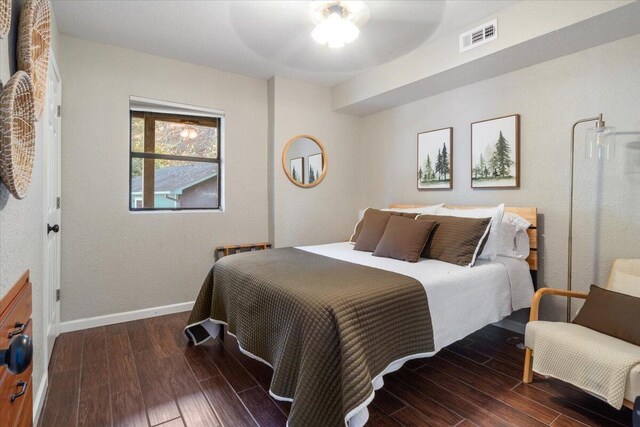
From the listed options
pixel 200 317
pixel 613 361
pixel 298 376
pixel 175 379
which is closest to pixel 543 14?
pixel 613 361

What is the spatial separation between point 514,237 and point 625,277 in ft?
2.39

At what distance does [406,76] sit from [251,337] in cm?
270

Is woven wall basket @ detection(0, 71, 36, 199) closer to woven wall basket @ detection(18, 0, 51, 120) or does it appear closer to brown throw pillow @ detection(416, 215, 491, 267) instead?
woven wall basket @ detection(18, 0, 51, 120)

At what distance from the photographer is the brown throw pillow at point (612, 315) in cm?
174

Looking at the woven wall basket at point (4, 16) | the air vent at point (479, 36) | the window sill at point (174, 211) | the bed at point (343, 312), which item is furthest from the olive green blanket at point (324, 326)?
the air vent at point (479, 36)

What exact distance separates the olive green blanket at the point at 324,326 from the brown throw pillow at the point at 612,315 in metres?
0.96

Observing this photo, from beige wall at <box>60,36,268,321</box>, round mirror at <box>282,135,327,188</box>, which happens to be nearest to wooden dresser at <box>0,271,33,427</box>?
beige wall at <box>60,36,268,321</box>

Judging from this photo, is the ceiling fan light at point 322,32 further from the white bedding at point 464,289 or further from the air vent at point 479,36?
the white bedding at point 464,289

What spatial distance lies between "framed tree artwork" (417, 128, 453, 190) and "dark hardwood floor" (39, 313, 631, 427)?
164cm

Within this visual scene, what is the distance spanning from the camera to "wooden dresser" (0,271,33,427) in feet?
2.82

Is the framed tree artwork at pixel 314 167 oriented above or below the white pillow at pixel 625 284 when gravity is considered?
above

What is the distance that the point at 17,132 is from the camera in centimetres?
109

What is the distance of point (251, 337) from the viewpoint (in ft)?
6.43

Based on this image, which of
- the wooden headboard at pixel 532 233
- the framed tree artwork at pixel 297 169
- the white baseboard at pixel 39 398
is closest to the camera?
the white baseboard at pixel 39 398
